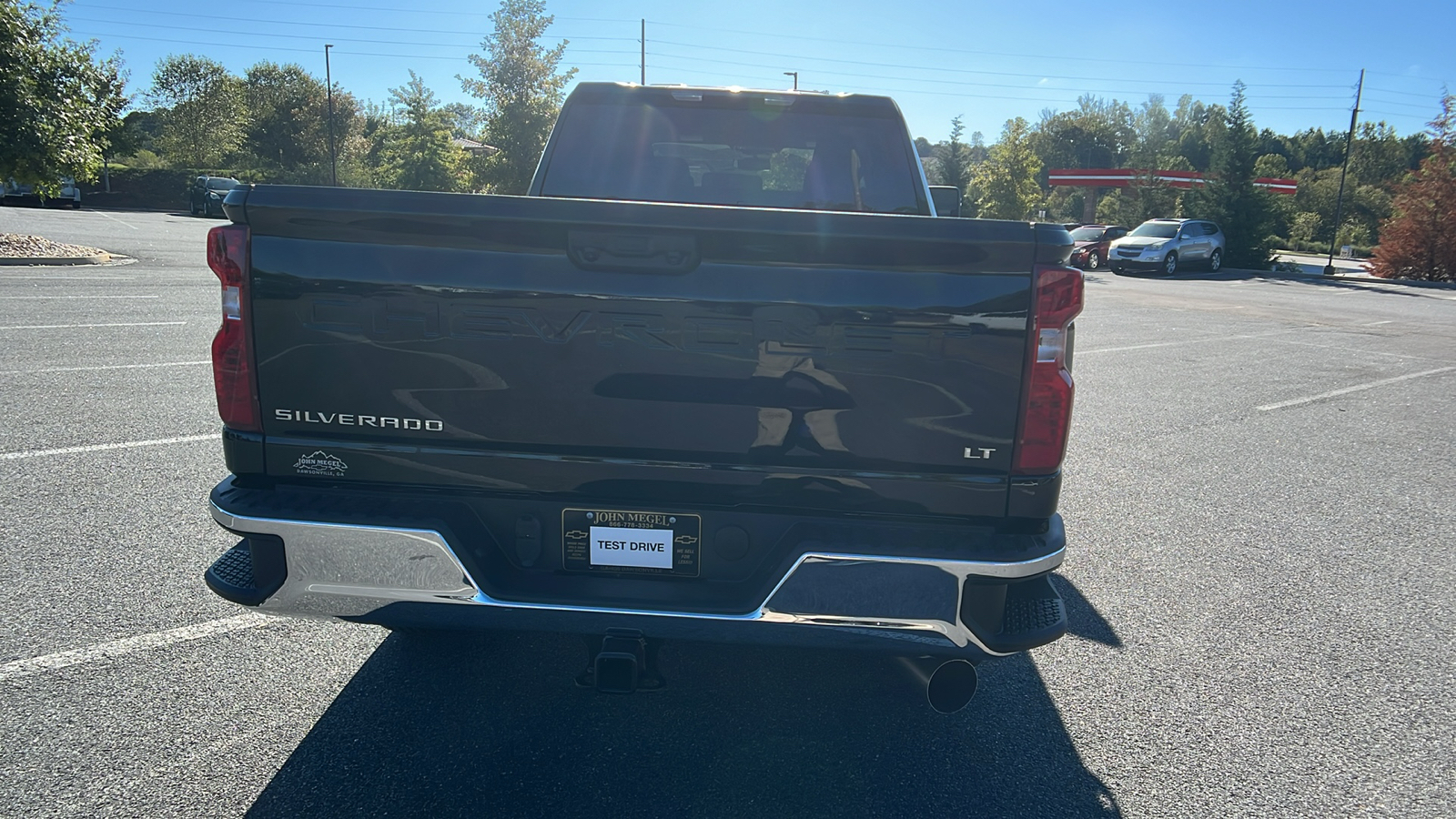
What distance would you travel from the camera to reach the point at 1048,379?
8.06 feet

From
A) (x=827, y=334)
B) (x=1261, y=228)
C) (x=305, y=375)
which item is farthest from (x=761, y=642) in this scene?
(x=1261, y=228)

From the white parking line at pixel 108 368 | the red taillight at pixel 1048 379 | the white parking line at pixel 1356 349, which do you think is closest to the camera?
the red taillight at pixel 1048 379

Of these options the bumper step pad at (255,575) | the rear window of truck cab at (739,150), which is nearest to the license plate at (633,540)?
the bumper step pad at (255,575)

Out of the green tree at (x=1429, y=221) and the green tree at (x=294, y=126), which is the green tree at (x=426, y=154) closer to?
the green tree at (x=294, y=126)

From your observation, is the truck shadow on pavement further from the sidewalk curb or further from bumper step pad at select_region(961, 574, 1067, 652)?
the sidewalk curb

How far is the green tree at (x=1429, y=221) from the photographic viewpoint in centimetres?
3064

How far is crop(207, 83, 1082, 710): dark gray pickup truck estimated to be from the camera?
2420 millimetres

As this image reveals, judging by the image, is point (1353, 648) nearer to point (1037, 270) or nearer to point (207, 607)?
point (1037, 270)

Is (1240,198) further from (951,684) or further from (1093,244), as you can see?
(951,684)

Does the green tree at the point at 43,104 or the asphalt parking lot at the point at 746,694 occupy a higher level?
the green tree at the point at 43,104

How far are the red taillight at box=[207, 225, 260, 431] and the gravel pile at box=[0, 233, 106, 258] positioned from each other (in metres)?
17.6

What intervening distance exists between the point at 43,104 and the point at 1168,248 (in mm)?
28304

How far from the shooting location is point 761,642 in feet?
8.28

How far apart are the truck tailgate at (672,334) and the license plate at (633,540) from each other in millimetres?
97
